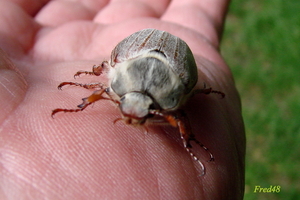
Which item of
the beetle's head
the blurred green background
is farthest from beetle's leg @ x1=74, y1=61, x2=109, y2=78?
the blurred green background

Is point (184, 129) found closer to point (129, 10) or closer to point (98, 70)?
point (98, 70)

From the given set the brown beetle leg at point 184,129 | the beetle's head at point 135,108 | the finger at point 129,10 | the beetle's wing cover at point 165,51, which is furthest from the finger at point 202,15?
the beetle's head at point 135,108

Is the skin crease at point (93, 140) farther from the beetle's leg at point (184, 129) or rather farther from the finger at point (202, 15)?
the finger at point (202, 15)

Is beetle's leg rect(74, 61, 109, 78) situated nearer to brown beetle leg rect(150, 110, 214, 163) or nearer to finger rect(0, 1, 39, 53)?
brown beetle leg rect(150, 110, 214, 163)

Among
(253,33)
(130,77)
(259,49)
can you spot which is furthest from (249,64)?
(130,77)

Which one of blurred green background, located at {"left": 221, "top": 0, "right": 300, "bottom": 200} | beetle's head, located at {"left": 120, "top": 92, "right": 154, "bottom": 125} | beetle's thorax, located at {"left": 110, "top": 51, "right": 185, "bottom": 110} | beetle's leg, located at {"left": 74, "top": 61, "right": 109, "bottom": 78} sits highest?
beetle's thorax, located at {"left": 110, "top": 51, "right": 185, "bottom": 110}

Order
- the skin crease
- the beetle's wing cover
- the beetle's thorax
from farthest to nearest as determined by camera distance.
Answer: the beetle's wing cover < the beetle's thorax < the skin crease

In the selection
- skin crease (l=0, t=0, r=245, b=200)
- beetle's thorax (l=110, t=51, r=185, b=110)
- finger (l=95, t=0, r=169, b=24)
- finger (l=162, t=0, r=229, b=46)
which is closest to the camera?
skin crease (l=0, t=0, r=245, b=200)
